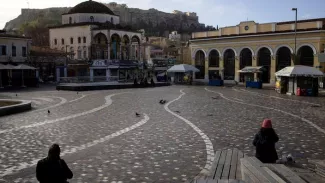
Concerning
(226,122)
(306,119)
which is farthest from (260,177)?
(306,119)

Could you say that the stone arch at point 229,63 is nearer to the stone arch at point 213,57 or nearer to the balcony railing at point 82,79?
the stone arch at point 213,57

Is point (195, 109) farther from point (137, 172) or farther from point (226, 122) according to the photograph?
point (137, 172)

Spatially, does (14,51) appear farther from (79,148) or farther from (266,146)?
(266,146)

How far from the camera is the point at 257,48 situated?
47.0 meters

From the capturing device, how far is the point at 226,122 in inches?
622

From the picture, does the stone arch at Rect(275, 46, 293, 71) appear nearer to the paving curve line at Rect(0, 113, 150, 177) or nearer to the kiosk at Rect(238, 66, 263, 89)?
the kiosk at Rect(238, 66, 263, 89)

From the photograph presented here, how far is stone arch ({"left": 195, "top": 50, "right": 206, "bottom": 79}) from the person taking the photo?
5571 cm

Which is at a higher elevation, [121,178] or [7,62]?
[7,62]

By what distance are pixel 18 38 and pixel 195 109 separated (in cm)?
3280

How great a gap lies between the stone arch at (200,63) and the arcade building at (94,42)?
961cm

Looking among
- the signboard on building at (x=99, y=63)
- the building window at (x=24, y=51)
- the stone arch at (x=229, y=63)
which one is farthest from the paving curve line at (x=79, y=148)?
the signboard on building at (x=99, y=63)

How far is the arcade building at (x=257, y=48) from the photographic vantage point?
41625 millimetres

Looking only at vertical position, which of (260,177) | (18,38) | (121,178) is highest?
(18,38)

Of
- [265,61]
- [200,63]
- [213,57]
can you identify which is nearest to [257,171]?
[265,61]
